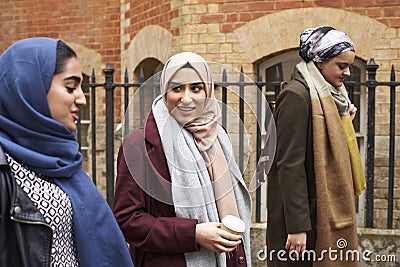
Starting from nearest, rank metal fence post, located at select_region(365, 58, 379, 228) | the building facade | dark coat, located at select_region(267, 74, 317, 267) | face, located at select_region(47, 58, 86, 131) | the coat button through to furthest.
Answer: the coat button < face, located at select_region(47, 58, 86, 131) < dark coat, located at select_region(267, 74, 317, 267) < metal fence post, located at select_region(365, 58, 379, 228) < the building facade

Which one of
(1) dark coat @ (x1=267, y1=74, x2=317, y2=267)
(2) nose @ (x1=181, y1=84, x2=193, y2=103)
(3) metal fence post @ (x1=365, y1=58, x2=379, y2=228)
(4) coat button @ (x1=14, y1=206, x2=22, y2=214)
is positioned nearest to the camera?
(4) coat button @ (x1=14, y1=206, x2=22, y2=214)

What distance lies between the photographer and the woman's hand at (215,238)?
2.42 metres

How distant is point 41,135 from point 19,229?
31 cm

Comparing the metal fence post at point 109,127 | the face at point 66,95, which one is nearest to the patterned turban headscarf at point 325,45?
the face at point 66,95

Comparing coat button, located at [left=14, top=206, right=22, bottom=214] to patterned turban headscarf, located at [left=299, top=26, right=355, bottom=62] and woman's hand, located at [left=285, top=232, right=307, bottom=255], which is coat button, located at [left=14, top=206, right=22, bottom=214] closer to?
woman's hand, located at [left=285, top=232, right=307, bottom=255]

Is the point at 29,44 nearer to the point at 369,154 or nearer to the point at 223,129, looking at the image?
the point at 223,129

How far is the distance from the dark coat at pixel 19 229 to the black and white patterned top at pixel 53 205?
0.07ft

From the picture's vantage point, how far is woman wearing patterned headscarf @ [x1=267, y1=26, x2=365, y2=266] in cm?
323

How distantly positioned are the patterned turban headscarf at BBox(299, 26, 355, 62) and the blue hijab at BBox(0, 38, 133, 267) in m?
1.81

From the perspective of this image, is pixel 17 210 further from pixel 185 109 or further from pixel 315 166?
pixel 315 166

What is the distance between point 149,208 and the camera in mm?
2553

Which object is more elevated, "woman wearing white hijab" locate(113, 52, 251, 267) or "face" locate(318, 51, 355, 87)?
"face" locate(318, 51, 355, 87)

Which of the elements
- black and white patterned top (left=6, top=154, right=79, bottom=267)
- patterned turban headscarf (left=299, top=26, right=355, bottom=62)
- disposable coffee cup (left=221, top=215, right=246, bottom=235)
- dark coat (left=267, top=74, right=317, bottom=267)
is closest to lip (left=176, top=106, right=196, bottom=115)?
disposable coffee cup (left=221, top=215, right=246, bottom=235)

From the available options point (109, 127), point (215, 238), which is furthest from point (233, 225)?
point (109, 127)
